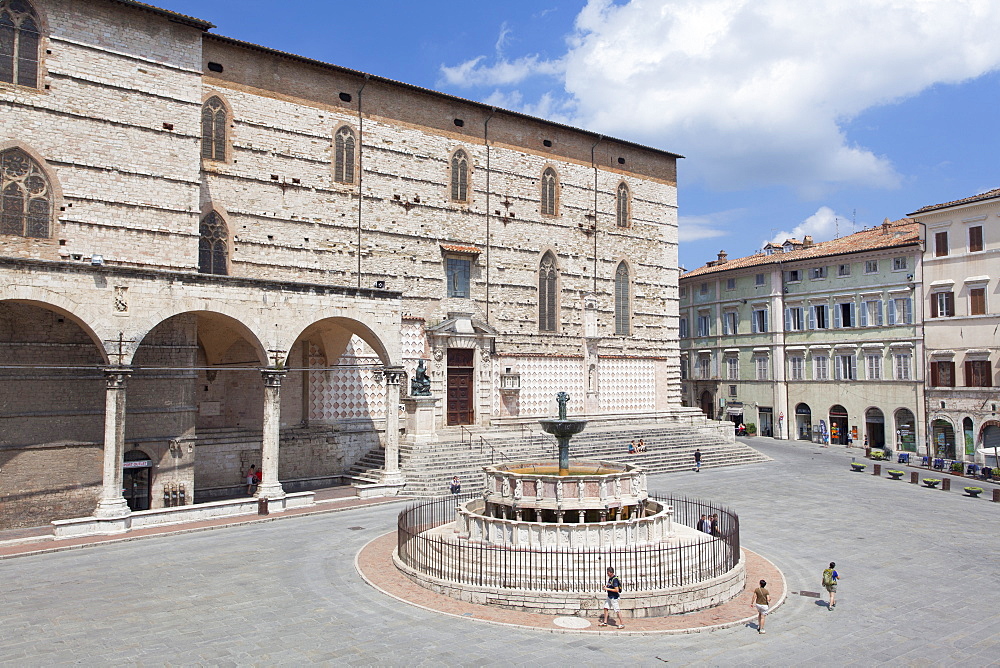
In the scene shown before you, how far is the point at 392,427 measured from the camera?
81.9 feet

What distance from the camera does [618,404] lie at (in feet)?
123

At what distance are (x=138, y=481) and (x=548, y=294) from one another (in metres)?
20.1

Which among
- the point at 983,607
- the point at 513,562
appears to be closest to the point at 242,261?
the point at 513,562

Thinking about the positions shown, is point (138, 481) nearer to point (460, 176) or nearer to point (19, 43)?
point (19, 43)

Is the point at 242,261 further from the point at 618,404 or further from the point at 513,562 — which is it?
the point at 618,404

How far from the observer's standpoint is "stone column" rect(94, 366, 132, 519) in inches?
739

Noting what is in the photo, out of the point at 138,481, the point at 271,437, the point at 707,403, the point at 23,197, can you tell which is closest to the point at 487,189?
the point at 271,437

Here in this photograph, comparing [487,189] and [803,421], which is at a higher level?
[487,189]

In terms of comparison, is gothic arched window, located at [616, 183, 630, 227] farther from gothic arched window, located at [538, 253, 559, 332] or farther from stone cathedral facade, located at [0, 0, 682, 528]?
gothic arched window, located at [538, 253, 559, 332]

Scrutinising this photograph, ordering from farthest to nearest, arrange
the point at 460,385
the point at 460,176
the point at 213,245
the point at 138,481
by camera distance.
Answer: the point at 460,176
the point at 460,385
the point at 213,245
the point at 138,481

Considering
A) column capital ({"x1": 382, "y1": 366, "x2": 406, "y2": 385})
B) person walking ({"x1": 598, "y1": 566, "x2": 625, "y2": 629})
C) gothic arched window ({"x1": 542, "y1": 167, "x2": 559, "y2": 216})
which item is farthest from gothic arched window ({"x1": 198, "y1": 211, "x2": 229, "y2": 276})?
person walking ({"x1": 598, "y1": 566, "x2": 625, "y2": 629})

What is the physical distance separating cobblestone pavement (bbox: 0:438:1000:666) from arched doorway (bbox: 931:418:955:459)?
18921 mm

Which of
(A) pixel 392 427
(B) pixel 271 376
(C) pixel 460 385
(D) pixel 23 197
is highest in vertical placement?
(D) pixel 23 197

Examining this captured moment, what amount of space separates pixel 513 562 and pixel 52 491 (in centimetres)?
1456
